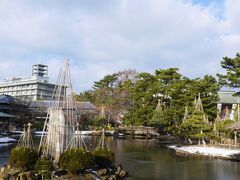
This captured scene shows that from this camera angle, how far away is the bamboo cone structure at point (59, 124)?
17812mm

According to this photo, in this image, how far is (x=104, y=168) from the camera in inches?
652

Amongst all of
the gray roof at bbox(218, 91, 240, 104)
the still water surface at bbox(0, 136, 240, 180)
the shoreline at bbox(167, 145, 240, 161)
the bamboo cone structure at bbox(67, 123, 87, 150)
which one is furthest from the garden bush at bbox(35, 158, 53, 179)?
the gray roof at bbox(218, 91, 240, 104)

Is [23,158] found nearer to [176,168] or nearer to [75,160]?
[75,160]

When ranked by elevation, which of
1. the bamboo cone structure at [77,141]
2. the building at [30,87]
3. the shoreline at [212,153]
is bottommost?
the shoreline at [212,153]

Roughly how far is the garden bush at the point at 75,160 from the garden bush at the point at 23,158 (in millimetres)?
1532

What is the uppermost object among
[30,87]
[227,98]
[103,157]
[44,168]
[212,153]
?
[30,87]

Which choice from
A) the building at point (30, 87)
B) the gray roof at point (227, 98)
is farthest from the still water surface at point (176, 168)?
the building at point (30, 87)

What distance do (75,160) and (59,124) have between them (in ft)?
11.2

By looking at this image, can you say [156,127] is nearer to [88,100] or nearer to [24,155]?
[88,100]

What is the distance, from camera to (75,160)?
50.0 ft

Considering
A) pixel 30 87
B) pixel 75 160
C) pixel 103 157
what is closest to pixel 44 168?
pixel 75 160

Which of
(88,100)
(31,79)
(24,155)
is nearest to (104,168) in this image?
(24,155)

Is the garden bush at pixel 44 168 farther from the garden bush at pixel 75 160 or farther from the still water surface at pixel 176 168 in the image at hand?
the still water surface at pixel 176 168

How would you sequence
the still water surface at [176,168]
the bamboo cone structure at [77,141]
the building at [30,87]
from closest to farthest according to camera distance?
the bamboo cone structure at [77,141]
the still water surface at [176,168]
the building at [30,87]
